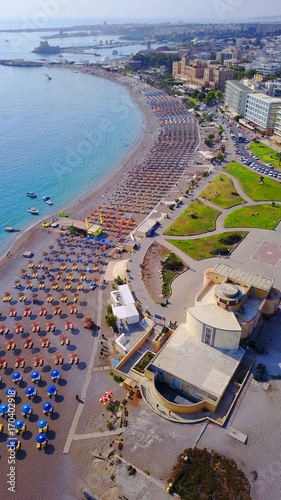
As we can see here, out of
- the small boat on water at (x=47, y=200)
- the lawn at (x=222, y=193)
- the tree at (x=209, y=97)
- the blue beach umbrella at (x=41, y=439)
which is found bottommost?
the blue beach umbrella at (x=41, y=439)

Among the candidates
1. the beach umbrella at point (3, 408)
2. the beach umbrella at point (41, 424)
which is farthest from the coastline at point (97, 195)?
the beach umbrella at point (41, 424)

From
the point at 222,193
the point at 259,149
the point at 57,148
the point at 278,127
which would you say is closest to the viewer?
the point at 222,193

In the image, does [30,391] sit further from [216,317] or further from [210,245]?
[210,245]

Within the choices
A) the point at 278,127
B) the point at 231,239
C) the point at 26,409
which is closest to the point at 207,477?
the point at 26,409

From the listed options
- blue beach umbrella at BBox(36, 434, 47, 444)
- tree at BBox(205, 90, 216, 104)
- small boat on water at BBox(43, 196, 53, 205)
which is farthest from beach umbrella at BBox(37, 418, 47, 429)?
tree at BBox(205, 90, 216, 104)

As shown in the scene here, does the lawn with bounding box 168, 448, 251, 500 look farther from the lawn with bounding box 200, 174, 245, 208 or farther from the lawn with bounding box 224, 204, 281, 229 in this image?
the lawn with bounding box 200, 174, 245, 208

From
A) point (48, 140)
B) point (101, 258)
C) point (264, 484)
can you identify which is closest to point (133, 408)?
point (264, 484)

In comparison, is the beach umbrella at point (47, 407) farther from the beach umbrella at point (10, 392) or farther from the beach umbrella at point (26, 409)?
the beach umbrella at point (10, 392)
